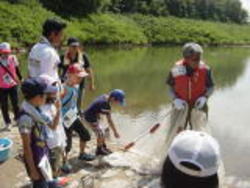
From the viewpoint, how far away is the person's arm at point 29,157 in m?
3.48

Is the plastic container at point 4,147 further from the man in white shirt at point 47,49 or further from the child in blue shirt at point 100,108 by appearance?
the man in white shirt at point 47,49

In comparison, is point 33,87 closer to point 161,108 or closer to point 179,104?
point 179,104

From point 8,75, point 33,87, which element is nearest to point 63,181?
point 33,87

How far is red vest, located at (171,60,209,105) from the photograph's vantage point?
5164 mm

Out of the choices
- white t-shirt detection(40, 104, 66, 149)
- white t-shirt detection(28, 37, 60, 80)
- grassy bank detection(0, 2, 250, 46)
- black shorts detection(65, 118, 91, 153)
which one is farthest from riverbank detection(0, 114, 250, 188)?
grassy bank detection(0, 2, 250, 46)

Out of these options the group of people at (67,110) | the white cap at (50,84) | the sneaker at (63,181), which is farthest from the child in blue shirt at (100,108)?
the white cap at (50,84)

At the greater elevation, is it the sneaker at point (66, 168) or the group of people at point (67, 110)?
the group of people at point (67, 110)

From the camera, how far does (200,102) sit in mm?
5176

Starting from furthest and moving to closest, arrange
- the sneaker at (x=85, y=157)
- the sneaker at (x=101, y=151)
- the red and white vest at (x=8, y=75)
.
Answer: the red and white vest at (x=8, y=75)
the sneaker at (x=101, y=151)
the sneaker at (x=85, y=157)

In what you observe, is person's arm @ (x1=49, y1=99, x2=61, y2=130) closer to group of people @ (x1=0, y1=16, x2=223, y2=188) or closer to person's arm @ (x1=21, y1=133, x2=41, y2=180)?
group of people @ (x1=0, y1=16, x2=223, y2=188)

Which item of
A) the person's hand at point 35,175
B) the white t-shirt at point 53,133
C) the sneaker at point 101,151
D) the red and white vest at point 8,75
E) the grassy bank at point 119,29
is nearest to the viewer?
the person's hand at point 35,175

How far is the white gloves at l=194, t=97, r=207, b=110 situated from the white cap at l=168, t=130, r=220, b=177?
368 centimetres

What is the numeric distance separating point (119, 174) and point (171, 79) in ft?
4.45

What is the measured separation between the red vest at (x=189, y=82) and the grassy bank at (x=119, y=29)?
62.5ft
